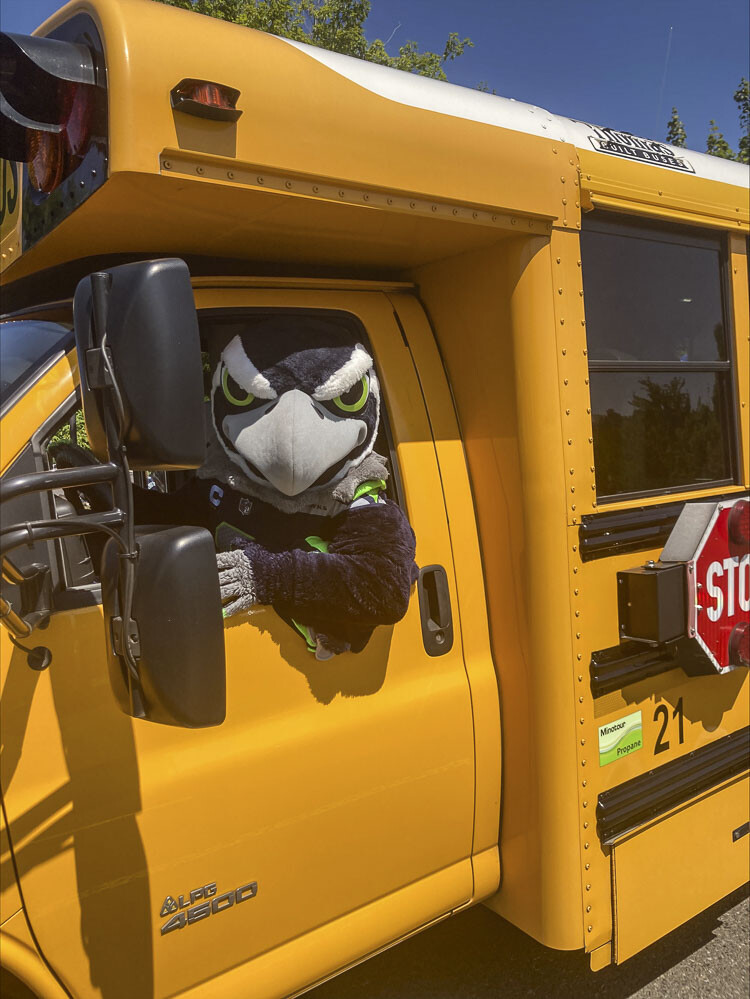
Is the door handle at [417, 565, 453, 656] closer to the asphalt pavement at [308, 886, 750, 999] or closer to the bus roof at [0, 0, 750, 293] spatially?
the bus roof at [0, 0, 750, 293]

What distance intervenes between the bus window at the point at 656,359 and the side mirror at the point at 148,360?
134 centimetres

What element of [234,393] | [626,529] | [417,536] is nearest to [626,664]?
[626,529]

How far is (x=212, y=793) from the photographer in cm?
185

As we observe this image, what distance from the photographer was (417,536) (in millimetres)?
2215

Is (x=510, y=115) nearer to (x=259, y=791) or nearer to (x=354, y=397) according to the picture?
(x=354, y=397)

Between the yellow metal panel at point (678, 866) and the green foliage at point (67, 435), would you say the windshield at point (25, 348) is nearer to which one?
the green foliage at point (67, 435)

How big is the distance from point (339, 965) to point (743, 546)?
1.72 meters

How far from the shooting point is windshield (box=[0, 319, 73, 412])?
69.3 inches

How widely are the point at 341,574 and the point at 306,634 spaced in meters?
0.18

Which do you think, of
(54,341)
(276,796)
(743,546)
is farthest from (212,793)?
(743,546)

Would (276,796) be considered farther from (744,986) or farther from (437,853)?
(744,986)

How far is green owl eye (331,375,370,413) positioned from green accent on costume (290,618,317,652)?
1.78 ft

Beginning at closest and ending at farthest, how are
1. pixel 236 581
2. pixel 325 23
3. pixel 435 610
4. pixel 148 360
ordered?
pixel 148 360
pixel 236 581
pixel 435 610
pixel 325 23

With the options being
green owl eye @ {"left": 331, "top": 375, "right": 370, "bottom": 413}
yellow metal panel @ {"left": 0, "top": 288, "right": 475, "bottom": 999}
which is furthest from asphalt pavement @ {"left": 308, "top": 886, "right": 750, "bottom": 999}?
green owl eye @ {"left": 331, "top": 375, "right": 370, "bottom": 413}
